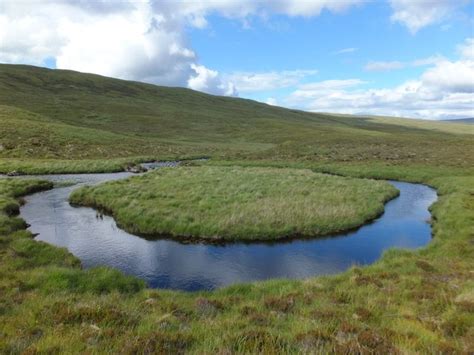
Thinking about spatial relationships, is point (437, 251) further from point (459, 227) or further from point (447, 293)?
point (447, 293)

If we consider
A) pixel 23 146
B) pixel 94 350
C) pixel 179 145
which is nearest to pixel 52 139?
pixel 23 146

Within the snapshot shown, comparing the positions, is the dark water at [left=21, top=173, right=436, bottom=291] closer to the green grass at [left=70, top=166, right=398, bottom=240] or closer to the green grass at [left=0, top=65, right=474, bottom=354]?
the green grass at [left=70, top=166, right=398, bottom=240]

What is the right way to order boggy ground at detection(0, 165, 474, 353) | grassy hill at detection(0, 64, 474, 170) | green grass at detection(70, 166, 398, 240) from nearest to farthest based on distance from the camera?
boggy ground at detection(0, 165, 474, 353) → green grass at detection(70, 166, 398, 240) → grassy hill at detection(0, 64, 474, 170)

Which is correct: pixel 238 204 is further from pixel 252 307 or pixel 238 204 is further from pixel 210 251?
pixel 252 307

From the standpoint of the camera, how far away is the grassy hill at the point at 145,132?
71.0 metres

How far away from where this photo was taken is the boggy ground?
8.21 meters

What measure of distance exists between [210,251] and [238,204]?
8.16 meters

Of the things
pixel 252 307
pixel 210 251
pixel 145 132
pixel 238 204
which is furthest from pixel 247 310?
pixel 145 132

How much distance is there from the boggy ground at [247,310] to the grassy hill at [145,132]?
167ft

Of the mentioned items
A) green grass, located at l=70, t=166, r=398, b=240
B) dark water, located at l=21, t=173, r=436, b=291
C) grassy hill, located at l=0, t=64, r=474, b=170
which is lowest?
dark water, located at l=21, t=173, r=436, b=291

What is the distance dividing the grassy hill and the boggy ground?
167 feet

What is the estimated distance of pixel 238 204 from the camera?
29531 millimetres

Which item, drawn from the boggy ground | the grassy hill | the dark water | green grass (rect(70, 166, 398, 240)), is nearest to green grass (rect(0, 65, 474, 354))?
the boggy ground

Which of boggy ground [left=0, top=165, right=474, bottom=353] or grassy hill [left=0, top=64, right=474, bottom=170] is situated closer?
boggy ground [left=0, top=165, right=474, bottom=353]
